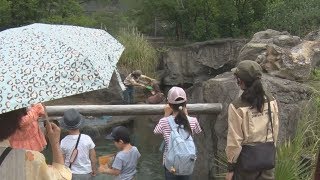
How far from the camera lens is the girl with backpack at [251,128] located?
4.24 meters

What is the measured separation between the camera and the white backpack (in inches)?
185

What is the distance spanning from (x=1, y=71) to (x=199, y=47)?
12.6 metres

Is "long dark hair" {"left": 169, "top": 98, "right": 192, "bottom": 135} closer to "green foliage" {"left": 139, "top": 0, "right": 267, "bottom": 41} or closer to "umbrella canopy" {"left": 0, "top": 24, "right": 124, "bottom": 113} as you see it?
"umbrella canopy" {"left": 0, "top": 24, "right": 124, "bottom": 113}

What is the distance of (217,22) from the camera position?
1667cm

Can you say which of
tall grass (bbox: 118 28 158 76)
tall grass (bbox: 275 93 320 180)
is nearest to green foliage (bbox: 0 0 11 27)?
tall grass (bbox: 118 28 158 76)

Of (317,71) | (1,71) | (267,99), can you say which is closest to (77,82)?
(1,71)

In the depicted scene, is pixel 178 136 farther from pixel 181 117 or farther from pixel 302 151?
pixel 302 151

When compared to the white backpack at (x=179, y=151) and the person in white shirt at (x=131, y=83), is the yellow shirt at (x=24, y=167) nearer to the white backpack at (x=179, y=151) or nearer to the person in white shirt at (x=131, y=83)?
the white backpack at (x=179, y=151)

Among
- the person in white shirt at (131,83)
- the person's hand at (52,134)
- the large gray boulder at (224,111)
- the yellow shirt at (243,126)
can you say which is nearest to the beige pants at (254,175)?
the yellow shirt at (243,126)

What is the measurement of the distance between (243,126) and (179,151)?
649 mm

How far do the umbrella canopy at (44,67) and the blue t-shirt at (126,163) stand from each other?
6.00 ft

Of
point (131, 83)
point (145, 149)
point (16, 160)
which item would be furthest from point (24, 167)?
point (131, 83)

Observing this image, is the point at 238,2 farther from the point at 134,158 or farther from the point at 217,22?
the point at 134,158

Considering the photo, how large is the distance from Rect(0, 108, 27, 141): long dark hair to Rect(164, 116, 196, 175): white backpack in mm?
2100
